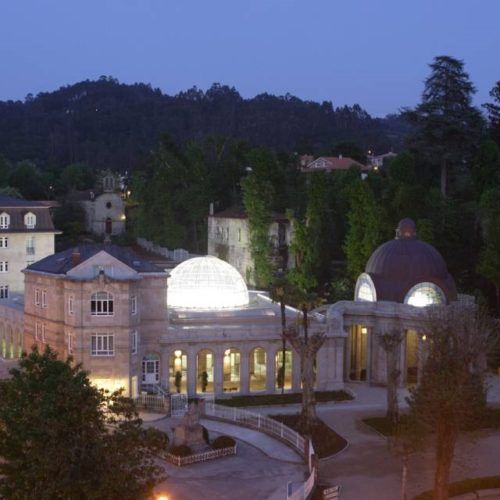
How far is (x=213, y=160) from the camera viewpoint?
144 meters

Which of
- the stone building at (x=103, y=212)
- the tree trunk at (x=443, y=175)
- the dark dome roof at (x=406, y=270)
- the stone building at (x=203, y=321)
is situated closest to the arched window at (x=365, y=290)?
the stone building at (x=203, y=321)

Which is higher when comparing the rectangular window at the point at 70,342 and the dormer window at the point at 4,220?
the dormer window at the point at 4,220

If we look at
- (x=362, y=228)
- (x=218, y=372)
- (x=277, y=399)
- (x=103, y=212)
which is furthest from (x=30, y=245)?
(x=103, y=212)

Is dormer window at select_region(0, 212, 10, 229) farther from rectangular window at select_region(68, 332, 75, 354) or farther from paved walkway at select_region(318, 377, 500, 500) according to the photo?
paved walkway at select_region(318, 377, 500, 500)

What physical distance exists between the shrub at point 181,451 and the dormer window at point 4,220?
46.7 metres

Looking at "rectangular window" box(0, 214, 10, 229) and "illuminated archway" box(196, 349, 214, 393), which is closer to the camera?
"illuminated archway" box(196, 349, 214, 393)

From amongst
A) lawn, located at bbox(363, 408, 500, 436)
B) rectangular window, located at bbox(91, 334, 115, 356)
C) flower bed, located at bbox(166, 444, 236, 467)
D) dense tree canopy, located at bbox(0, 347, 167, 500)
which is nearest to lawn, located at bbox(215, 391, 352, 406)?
lawn, located at bbox(363, 408, 500, 436)

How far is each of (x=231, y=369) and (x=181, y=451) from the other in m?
19.9

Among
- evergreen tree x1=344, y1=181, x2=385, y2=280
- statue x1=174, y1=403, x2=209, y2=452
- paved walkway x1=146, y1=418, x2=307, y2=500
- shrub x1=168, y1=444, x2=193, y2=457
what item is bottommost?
paved walkway x1=146, y1=418, x2=307, y2=500

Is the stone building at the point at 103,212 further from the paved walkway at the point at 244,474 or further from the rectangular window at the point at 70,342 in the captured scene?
the paved walkway at the point at 244,474

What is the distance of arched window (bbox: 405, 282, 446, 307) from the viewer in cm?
6950

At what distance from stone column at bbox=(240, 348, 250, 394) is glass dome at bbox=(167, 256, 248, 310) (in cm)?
753

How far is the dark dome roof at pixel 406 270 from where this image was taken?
228 feet

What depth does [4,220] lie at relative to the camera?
8838 cm
